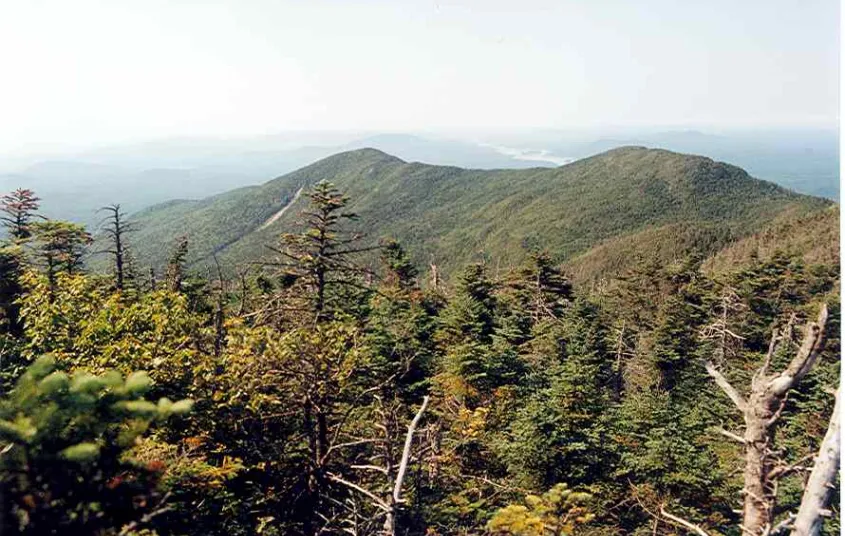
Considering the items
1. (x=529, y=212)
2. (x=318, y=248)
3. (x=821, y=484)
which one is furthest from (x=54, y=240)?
(x=529, y=212)

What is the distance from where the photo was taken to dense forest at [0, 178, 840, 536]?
9.41ft

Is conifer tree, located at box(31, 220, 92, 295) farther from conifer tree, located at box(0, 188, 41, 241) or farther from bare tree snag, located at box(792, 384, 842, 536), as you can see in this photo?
bare tree snag, located at box(792, 384, 842, 536)

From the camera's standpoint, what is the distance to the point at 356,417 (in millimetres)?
13078

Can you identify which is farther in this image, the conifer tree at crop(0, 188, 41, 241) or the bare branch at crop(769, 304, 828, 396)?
the conifer tree at crop(0, 188, 41, 241)

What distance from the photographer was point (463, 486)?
11.9 metres

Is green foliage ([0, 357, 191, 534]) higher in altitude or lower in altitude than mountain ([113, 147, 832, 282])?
higher

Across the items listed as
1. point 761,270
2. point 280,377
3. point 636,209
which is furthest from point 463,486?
point 636,209

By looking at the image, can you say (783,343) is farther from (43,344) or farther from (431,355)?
(43,344)

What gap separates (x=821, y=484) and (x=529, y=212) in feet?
475

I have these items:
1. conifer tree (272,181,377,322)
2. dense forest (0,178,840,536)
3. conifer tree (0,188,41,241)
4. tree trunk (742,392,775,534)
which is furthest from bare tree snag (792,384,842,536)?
conifer tree (0,188,41,241)

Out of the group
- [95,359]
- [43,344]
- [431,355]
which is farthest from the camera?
[431,355]

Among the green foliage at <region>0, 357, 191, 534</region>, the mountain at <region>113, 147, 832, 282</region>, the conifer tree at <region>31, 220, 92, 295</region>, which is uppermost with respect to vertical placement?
the green foliage at <region>0, 357, 191, 534</region>

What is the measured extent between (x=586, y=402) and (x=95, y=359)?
1219 centimetres

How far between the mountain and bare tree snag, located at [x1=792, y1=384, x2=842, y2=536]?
87.4 meters
